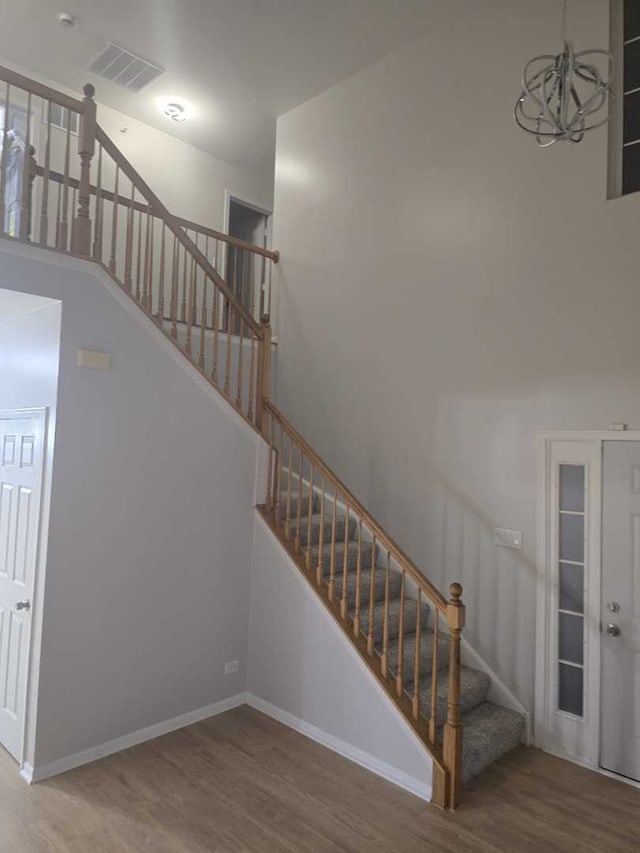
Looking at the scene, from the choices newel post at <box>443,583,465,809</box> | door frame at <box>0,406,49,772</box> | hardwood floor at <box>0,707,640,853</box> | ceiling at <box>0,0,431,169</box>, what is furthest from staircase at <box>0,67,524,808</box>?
door frame at <box>0,406,49,772</box>

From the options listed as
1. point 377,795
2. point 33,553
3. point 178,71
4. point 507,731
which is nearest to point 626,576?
point 507,731

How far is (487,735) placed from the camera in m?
3.44

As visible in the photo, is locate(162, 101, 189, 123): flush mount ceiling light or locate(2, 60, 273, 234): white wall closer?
locate(2, 60, 273, 234): white wall

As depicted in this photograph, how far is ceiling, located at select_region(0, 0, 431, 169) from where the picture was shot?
442 centimetres

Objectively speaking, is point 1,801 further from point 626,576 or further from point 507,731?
point 626,576

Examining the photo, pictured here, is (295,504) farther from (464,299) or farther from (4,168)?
(4,168)

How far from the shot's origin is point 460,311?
4.26 metres

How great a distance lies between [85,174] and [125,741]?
3.64 m

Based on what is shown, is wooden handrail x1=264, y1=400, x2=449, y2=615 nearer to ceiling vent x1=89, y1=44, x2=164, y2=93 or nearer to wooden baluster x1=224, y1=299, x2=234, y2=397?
wooden baluster x1=224, y1=299, x2=234, y2=397

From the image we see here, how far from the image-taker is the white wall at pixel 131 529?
3.27m

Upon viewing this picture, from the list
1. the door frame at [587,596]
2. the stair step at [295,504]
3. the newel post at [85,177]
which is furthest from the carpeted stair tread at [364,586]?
the newel post at [85,177]

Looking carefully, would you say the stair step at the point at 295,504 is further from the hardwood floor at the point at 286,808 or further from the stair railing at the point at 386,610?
the hardwood floor at the point at 286,808

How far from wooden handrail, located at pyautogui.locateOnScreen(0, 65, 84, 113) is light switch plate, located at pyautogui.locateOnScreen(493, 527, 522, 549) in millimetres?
3920

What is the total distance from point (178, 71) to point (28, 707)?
17.7ft
